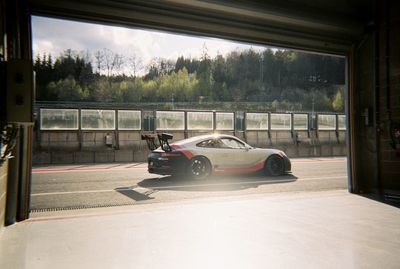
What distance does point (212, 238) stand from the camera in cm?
375

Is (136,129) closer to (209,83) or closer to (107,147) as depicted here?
(107,147)

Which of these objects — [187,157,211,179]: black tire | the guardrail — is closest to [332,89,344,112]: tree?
the guardrail

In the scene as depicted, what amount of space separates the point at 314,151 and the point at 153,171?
18.0m

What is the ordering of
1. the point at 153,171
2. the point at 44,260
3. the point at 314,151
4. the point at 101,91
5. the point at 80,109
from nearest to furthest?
the point at 44,260, the point at 153,171, the point at 80,109, the point at 314,151, the point at 101,91

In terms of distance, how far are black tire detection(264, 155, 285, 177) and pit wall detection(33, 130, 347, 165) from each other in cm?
1072

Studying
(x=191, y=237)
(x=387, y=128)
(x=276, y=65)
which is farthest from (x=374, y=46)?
(x=276, y=65)

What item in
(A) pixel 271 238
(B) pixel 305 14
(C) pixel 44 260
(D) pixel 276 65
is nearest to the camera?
(C) pixel 44 260

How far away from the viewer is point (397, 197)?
6.24 m

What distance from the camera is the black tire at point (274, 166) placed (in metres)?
10.3

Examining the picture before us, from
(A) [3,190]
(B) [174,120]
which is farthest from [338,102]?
(A) [3,190]

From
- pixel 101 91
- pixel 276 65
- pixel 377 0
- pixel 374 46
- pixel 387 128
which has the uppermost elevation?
pixel 276 65

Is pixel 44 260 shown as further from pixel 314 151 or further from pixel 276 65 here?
pixel 276 65

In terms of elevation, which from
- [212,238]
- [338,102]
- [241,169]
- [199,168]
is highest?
[338,102]

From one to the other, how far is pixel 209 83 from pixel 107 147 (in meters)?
93.2
